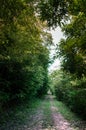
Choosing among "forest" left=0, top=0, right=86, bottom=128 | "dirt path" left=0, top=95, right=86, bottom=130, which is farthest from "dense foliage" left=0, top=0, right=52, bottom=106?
"dirt path" left=0, top=95, right=86, bottom=130

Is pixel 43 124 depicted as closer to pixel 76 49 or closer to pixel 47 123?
pixel 47 123

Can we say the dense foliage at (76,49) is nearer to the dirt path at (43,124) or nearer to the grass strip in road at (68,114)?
the grass strip in road at (68,114)

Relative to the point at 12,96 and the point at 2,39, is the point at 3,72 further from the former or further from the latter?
the point at 2,39

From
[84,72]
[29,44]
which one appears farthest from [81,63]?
[29,44]

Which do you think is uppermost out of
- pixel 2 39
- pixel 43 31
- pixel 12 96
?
pixel 43 31

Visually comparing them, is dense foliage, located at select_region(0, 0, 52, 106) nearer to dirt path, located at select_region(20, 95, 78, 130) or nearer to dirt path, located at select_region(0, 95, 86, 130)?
dirt path, located at select_region(0, 95, 86, 130)

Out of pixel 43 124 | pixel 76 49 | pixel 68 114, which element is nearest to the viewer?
A: pixel 76 49

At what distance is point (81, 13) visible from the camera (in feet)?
15.6

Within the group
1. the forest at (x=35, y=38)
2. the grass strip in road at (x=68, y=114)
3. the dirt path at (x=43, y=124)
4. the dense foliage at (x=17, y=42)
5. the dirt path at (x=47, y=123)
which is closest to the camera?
the forest at (x=35, y=38)

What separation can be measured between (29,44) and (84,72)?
3706mm

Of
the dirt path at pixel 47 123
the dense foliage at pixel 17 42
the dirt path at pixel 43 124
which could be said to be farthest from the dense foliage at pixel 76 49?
the dirt path at pixel 43 124

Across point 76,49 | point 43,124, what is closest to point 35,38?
point 76,49

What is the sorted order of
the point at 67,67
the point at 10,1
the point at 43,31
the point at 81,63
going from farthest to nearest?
the point at 43,31 → the point at 67,67 → the point at 81,63 → the point at 10,1

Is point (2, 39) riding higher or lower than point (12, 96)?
higher
